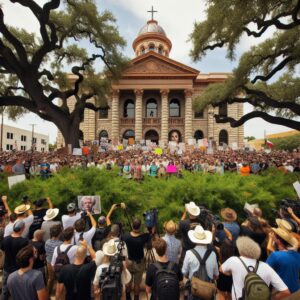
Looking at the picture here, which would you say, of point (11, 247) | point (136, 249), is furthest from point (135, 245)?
point (11, 247)

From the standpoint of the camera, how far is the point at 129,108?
35.1m

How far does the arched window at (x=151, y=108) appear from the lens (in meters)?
34.7

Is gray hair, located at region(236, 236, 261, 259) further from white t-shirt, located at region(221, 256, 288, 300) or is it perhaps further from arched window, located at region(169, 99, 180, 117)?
arched window, located at region(169, 99, 180, 117)

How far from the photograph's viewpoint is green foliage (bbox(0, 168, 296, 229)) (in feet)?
20.6

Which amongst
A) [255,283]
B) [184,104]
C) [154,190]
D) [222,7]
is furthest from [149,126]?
Result: [255,283]

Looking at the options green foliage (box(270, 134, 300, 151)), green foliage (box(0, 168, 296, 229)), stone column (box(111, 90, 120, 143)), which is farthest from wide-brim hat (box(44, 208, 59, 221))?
green foliage (box(270, 134, 300, 151))

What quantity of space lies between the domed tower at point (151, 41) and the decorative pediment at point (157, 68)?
13.7 metres

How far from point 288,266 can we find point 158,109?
1295 inches

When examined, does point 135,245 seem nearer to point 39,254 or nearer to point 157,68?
point 39,254

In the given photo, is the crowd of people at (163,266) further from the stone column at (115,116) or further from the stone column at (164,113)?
the stone column at (115,116)

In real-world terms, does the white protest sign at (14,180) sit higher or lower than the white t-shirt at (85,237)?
higher

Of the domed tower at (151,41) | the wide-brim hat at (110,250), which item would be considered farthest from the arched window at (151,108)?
the wide-brim hat at (110,250)

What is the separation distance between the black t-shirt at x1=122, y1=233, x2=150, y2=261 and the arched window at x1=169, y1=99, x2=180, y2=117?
32.2 meters

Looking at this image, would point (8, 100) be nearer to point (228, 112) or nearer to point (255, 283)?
point (255, 283)
